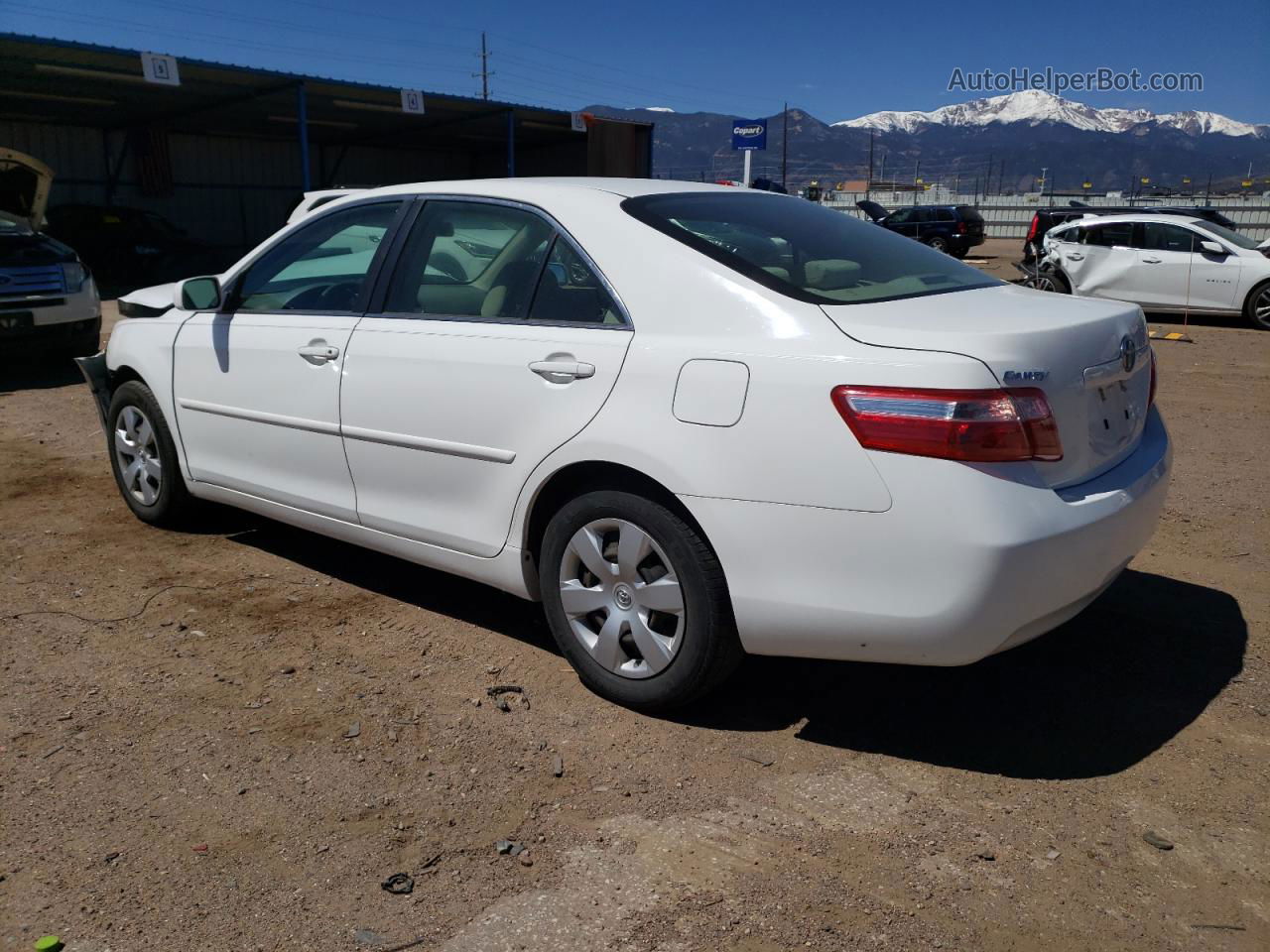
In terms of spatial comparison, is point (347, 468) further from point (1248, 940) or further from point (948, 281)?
point (1248, 940)

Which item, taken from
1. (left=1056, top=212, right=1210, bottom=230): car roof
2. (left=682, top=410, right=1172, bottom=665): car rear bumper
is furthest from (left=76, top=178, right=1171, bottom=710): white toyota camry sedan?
(left=1056, top=212, right=1210, bottom=230): car roof

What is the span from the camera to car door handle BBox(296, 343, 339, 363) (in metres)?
3.93

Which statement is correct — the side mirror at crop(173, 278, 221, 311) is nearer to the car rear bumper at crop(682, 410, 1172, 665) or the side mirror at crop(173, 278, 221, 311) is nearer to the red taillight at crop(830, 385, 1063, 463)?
the car rear bumper at crop(682, 410, 1172, 665)

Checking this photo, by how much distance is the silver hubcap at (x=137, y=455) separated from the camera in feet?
Result: 16.4

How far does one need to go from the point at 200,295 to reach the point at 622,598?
2450 mm

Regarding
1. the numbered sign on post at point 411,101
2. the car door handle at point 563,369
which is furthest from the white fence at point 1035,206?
the car door handle at point 563,369

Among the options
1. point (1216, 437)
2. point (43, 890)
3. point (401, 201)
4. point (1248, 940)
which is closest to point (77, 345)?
point (401, 201)

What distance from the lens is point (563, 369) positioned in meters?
3.25

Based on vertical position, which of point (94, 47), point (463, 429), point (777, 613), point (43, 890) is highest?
point (94, 47)

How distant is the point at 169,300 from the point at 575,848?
3.52 metres

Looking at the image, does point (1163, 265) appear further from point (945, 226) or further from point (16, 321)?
point (945, 226)

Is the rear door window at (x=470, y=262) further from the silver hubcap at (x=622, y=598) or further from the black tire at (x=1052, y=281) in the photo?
the black tire at (x=1052, y=281)

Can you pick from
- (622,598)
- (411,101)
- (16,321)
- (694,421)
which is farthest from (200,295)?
(411,101)

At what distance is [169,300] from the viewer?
494 cm
